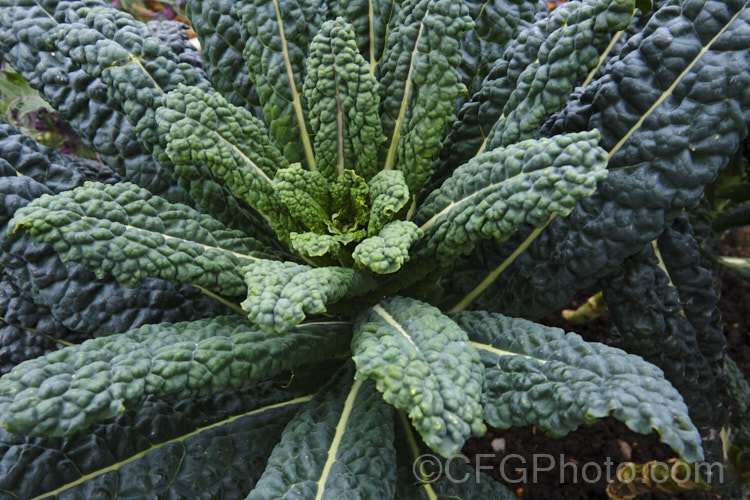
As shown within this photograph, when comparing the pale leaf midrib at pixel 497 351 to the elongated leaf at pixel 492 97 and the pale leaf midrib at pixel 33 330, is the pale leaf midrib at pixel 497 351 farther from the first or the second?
the pale leaf midrib at pixel 33 330

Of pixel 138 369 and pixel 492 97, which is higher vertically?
pixel 492 97

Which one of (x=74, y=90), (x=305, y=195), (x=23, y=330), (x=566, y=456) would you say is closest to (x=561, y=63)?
(x=305, y=195)

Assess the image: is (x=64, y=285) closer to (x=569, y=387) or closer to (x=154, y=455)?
(x=154, y=455)

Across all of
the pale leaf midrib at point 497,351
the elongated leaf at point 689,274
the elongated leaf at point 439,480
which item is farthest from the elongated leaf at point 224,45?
the elongated leaf at point 689,274

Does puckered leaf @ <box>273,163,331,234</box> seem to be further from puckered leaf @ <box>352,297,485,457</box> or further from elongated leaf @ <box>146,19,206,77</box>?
elongated leaf @ <box>146,19,206,77</box>

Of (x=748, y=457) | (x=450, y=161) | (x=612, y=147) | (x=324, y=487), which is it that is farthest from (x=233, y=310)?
(x=748, y=457)
